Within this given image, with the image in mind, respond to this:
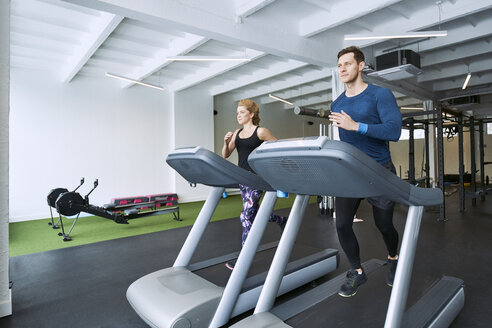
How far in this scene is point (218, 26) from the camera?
12.2 feet

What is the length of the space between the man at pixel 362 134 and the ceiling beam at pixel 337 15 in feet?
7.89

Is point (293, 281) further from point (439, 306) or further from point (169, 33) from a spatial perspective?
point (169, 33)

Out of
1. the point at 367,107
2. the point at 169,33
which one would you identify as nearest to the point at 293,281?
the point at 367,107

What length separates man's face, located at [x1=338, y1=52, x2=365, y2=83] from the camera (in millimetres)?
1675

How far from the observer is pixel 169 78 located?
277 inches

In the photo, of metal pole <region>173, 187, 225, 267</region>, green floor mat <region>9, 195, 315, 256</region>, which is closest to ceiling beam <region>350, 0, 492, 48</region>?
metal pole <region>173, 187, 225, 267</region>

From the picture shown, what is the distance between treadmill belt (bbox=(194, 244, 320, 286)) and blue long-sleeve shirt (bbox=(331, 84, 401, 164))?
3.96ft

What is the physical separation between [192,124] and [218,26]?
4.28 m

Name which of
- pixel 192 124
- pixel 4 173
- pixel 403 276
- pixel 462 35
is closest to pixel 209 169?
pixel 403 276

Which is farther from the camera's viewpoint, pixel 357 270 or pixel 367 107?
pixel 357 270

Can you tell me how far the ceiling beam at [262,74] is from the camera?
19.3ft

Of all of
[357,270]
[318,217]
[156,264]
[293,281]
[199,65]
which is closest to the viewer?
[357,270]

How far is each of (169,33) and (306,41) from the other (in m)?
2.10

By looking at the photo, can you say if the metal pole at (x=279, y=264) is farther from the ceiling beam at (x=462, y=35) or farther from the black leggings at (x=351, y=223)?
the ceiling beam at (x=462, y=35)
